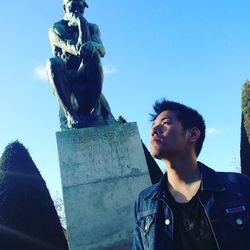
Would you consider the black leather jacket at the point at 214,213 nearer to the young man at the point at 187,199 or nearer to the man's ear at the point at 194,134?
the young man at the point at 187,199

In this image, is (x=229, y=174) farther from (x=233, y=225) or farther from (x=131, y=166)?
(x=131, y=166)

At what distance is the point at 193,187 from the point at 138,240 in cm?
46

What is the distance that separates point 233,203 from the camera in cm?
214

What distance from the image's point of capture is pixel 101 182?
17.7 ft

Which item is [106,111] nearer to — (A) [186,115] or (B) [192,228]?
(A) [186,115]

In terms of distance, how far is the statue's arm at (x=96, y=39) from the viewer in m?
6.46

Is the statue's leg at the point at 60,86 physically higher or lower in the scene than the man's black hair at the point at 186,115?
higher

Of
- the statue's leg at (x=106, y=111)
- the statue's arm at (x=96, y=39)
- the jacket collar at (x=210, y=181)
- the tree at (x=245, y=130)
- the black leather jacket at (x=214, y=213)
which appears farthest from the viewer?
the tree at (x=245, y=130)

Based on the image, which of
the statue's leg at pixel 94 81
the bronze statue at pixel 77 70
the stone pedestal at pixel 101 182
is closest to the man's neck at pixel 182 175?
the stone pedestal at pixel 101 182

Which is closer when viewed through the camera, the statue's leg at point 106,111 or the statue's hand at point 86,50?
the statue's hand at point 86,50

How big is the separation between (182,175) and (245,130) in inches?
660

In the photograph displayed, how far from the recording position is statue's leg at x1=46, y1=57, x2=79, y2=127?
6125 millimetres

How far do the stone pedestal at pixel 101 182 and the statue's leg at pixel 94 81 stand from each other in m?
0.70

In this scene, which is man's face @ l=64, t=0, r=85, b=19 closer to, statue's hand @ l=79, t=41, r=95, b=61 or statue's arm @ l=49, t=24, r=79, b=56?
statue's arm @ l=49, t=24, r=79, b=56
